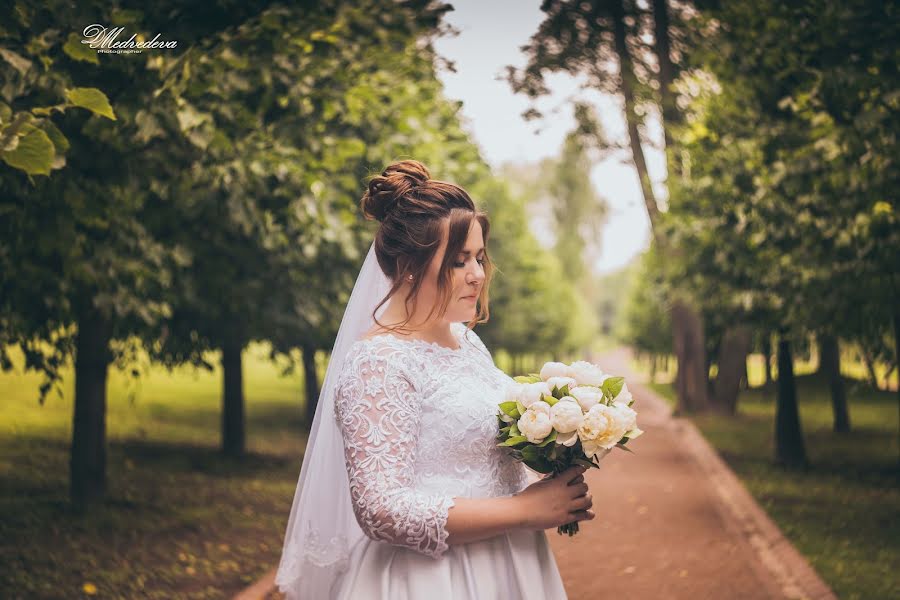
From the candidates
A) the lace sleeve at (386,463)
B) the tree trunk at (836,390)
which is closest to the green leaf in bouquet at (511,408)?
the lace sleeve at (386,463)

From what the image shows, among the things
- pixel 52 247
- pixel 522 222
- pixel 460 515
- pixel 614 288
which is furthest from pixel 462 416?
pixel 614 288

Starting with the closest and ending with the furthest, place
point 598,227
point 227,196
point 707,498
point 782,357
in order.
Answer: point 227,196, point 707,498, point 782,357, point 598,227

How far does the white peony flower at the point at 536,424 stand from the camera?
288 cm

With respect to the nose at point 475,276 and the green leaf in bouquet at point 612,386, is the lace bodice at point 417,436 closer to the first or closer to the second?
the nose at point 475,276

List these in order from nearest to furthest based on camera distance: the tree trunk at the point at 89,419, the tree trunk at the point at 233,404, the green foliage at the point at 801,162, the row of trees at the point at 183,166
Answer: the row of trees at the point at 183,166
the green foliage at the point at 801,162
the tree trunk at the point at 89,419
the tree trunk at the point at 233,404

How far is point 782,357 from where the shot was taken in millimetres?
14664

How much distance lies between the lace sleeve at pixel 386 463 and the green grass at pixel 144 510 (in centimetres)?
518

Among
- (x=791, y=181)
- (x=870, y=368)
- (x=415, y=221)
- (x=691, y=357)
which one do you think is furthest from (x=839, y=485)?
(x=415, y=221)

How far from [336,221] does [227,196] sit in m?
1.02

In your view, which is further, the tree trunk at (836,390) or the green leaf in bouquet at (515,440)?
the tree trunk at (836,390)

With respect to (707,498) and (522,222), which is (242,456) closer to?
(707,498)

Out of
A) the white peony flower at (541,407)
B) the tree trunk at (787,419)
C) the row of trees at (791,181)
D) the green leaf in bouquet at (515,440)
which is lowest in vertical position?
the tree trunk at (787,419)

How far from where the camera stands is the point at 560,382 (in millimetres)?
3148

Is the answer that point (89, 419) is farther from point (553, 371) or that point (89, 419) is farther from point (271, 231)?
point (553, 371)
